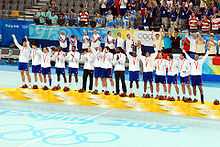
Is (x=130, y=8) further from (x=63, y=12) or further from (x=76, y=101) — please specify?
(x=76, y=101)

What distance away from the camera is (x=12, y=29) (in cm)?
2980

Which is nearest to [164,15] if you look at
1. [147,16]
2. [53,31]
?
[147,16]

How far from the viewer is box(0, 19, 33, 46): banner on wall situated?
29.3 meters

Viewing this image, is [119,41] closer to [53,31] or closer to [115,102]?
[53,31]

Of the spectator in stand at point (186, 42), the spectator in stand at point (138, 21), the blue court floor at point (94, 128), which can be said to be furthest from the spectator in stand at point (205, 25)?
the blue court floor at point (94, 128)

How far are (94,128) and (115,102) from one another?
113 inches

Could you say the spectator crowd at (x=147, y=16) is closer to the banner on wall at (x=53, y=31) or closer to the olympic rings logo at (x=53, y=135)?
the banner on wall at (x=53, y=31)

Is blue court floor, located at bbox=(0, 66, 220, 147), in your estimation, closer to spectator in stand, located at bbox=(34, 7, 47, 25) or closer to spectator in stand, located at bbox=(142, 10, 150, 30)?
spectator in stand, located at bbox=(142, 10, 150, 30)

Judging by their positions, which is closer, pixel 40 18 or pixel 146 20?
pixel 146 20

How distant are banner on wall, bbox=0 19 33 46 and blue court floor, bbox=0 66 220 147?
11.5 metres

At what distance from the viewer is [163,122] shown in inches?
621

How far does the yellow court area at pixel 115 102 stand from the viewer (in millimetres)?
16219

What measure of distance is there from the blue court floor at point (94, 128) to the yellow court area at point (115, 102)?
0.66 feet

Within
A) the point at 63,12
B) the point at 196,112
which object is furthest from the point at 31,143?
the point at 63,12
